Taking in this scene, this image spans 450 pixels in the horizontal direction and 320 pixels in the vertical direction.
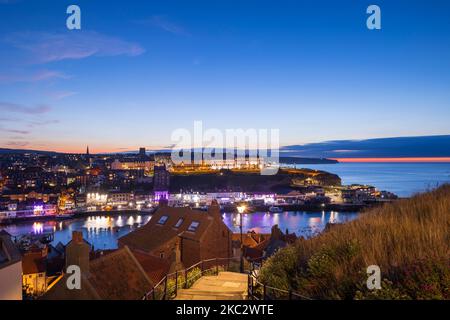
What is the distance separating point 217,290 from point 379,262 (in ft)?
8.81

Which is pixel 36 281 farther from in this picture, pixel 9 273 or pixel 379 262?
Result: pixel 379 262

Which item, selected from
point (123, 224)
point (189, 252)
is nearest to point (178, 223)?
point (189, 252)

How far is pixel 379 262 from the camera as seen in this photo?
4.52m

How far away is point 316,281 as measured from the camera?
177 inches

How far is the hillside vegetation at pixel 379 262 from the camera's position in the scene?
11.8ft

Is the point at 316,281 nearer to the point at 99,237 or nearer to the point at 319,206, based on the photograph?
the point at 99,237

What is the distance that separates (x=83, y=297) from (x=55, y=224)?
59.9 metres

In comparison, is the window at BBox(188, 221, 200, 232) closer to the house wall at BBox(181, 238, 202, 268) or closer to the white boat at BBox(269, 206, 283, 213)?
the house wall at BBox(181, 238, 202, 268)

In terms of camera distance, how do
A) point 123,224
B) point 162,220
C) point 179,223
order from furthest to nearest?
point 123,224, point 162,220, point 179,223

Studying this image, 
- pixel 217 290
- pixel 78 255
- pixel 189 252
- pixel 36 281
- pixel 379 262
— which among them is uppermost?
pixel 379 262

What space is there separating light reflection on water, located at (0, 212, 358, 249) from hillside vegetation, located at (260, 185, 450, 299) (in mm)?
41300

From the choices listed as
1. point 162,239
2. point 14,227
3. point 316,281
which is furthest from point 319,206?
point 316,281

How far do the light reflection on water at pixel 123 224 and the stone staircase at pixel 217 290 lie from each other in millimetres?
39015
